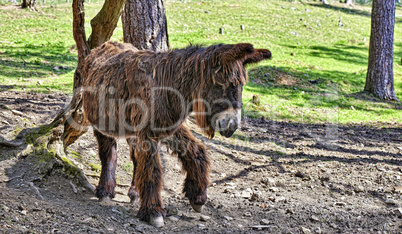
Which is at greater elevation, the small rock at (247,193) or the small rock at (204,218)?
the small rock at (204,218)

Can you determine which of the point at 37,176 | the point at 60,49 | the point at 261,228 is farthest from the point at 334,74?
the point at 37,176

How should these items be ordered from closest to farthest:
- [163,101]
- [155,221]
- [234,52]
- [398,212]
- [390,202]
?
[234,52], [163,101], [155,221], [398,212], [390,202]

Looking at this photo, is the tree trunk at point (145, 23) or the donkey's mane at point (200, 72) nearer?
the donkey's mane at point (200, 72)

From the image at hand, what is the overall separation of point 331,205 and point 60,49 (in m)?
10.9

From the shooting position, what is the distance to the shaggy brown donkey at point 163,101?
3.51m

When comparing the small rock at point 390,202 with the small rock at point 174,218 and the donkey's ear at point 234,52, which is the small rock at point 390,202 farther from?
the donkey's ear at point 234,52

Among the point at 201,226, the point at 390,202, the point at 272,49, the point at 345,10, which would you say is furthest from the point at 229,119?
the point at 345,10

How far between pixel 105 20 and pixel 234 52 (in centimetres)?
269

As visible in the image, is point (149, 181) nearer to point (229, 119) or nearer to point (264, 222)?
point (229, 119)

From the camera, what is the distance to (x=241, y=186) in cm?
544

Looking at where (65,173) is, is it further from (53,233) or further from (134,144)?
(53,233)

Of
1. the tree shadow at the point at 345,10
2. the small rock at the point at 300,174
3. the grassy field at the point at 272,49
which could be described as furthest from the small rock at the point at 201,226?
the tree shadow at the point at 345,10

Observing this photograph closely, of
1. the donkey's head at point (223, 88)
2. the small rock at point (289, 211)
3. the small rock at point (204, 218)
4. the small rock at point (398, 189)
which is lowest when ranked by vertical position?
the small rock at point (289, 211)

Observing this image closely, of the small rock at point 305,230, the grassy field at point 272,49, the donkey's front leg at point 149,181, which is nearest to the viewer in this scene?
the donkey's front leg at point 149,181
